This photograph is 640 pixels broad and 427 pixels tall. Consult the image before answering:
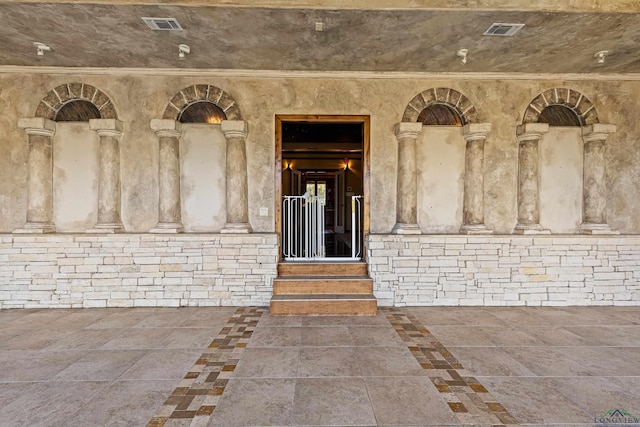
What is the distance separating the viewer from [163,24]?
12.0 feet

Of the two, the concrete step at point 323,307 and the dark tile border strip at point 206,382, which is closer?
the dark tile border strip at point 206,382

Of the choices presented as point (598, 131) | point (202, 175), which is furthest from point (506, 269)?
point (202, 175)

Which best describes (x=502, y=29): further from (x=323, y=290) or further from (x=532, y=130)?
(x=323, y=290)

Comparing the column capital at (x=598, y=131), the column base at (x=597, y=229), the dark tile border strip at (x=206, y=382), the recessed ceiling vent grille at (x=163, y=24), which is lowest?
the dark tile border strip at (x=206, y=382)

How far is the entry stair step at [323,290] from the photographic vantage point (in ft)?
14.3

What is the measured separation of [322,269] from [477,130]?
3.03m

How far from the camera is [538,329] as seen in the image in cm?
388

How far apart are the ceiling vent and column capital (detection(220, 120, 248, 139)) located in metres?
3.25

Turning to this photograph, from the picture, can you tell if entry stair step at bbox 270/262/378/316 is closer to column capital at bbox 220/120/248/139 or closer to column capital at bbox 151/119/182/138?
column capital at bbox 220/120/248/139

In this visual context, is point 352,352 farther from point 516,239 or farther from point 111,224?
point 111,224

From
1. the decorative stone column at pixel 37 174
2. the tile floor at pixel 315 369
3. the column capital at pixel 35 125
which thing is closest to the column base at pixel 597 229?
the tile floor at pixel 315 369

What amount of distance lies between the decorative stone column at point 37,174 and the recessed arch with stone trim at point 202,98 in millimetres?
1702

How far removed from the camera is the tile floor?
2.24 metres

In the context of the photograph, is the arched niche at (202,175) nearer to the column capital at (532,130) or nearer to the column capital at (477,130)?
the column capital at (477,130)
